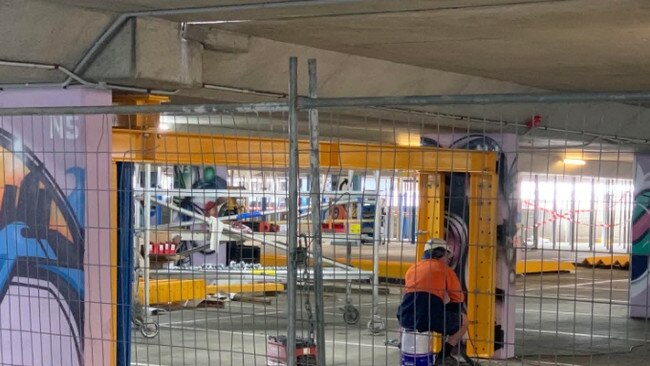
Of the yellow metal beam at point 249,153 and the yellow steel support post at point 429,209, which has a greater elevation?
the yellow metal beam at point 249,153

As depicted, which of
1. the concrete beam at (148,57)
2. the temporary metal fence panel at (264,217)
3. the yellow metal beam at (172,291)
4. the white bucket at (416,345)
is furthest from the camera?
the yellow metal beam at (172,291)

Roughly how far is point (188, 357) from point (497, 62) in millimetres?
5621

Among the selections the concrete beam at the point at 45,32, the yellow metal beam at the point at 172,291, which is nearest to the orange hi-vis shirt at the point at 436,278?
the concrete beam at the point at 45,32

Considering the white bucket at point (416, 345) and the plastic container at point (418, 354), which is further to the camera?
the white bucket at point (416, 345)

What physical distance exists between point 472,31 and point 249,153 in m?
3.46

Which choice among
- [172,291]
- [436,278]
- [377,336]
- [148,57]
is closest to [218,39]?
[148,57]

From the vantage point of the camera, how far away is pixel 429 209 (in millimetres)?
15016

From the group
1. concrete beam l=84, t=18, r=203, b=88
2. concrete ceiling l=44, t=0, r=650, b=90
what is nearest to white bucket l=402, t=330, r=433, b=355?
concrete ceiling l=44, t=0, r=650, b=90

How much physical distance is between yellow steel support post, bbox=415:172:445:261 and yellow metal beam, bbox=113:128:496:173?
1028 millimetres

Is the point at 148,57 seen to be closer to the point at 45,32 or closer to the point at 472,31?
the point at 45,32

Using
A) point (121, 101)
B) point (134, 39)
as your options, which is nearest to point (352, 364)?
point (121, 101)

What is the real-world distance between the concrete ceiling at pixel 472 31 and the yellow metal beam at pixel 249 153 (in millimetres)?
979

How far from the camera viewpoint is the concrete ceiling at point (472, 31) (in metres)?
7.82

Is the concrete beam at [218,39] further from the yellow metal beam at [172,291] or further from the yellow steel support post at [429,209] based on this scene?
the yellow metal beam at [172,291]
